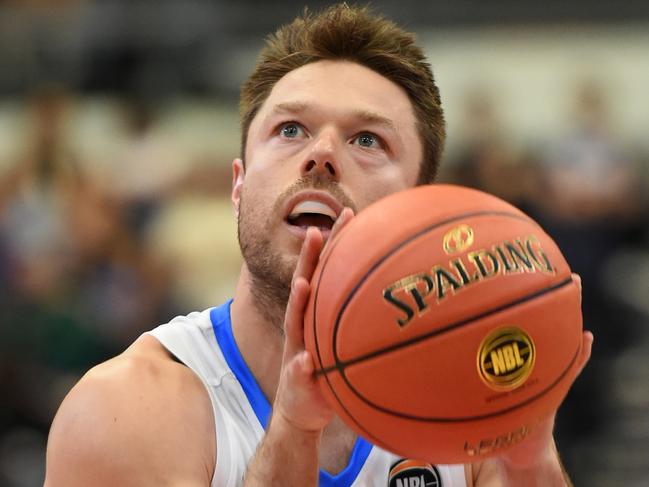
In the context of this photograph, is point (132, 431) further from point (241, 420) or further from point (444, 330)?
point (444, 330)

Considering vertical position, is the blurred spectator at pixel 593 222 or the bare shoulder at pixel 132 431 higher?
the bare shoulder at pixel 132 431

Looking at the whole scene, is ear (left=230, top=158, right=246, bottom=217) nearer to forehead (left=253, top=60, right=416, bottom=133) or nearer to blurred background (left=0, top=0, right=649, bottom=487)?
forehead (left=253, top=60, right=416, bottom=133)

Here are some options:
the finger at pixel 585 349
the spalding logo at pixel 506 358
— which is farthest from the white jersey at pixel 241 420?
the spalding logo at pixel 506 358

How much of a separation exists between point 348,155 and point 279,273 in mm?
496

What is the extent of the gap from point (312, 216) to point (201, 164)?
610 cm

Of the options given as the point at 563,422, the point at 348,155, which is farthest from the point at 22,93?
the point at 348,155

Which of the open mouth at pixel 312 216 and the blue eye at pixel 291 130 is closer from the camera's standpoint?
the open mouth at pixel 312 216

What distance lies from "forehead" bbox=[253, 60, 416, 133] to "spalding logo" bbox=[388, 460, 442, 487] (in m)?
1.23

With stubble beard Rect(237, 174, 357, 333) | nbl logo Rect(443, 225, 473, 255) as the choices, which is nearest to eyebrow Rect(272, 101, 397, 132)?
stubble beard Rect(237, 174, 357, 333)

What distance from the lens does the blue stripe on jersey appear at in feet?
13.0

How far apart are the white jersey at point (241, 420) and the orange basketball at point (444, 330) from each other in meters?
0.72

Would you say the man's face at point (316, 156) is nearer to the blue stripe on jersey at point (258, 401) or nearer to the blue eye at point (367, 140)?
the blue eye at point (367, 140)

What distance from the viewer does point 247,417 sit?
13.0 ft

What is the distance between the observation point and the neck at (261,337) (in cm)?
412
